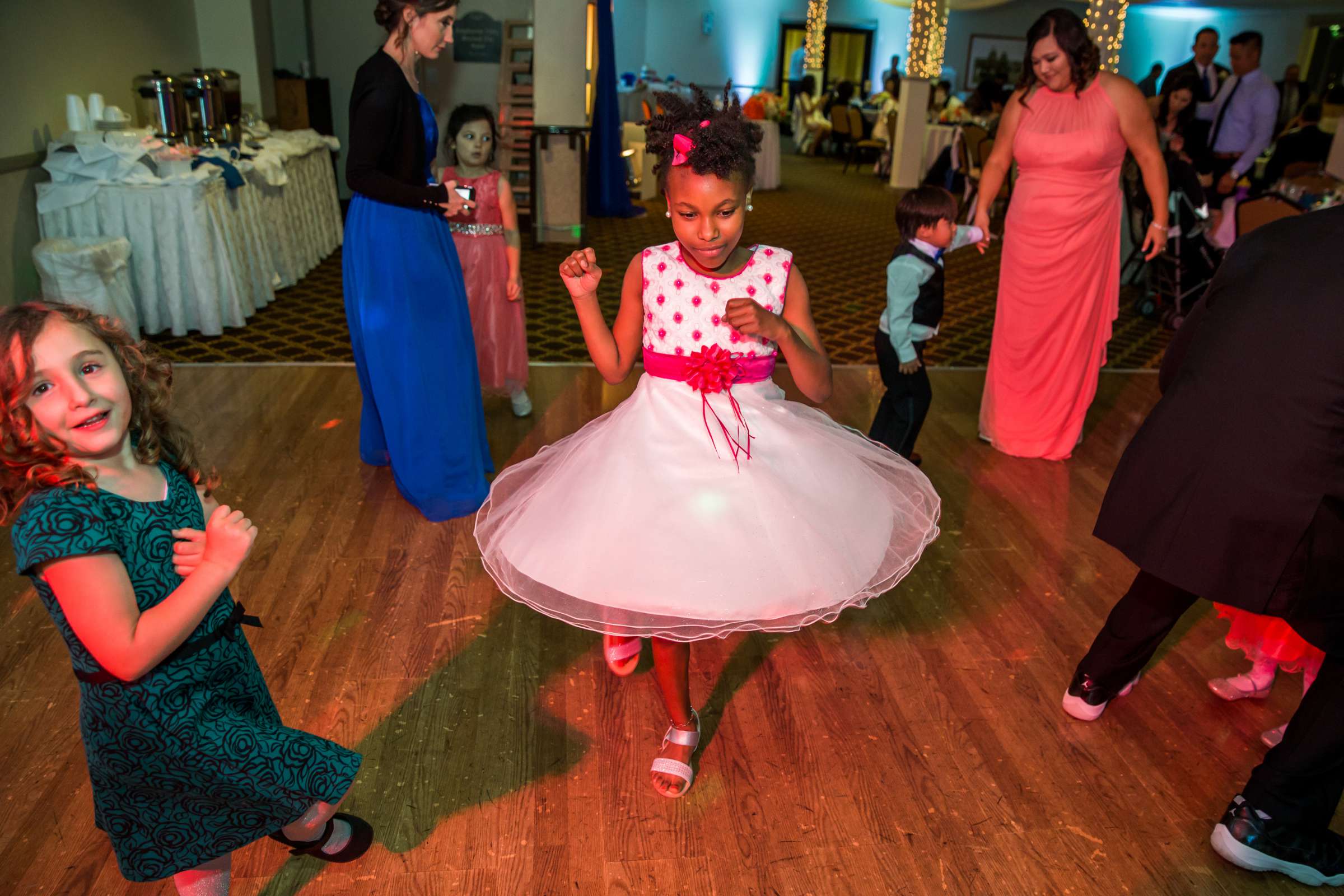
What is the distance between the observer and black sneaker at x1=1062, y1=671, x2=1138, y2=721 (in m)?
2.34

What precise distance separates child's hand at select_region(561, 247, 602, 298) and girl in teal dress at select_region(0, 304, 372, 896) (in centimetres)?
75

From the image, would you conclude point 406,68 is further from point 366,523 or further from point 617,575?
point 617,575

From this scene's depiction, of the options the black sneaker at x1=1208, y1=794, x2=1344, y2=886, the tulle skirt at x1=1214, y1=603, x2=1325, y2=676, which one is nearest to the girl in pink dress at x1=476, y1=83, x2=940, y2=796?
the black sneaker at x1=1208, y1=794, x2=1344, y2=886

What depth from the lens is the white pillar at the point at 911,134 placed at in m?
12.5

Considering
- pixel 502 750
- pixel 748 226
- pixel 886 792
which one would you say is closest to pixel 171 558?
pixel 502 750

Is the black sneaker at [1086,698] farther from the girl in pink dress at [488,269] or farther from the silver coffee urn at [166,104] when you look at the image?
the silver coffee urn at [166,104]

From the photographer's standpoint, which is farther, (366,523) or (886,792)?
(366,523)

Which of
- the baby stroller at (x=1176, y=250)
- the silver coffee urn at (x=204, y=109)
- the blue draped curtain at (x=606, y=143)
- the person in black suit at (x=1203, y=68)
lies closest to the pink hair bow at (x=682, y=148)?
the baby stroller at (x=1176, y=250)

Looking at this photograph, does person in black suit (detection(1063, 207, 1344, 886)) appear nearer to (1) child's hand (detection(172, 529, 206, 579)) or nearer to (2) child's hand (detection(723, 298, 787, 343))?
(2) child's hand (detection(723, 298, 787, 343))

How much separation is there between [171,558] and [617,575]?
2.47 ft

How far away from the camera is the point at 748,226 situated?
9430mm

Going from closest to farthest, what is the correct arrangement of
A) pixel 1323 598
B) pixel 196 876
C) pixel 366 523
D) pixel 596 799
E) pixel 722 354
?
1. pixel 196 876
2. pixel 1323 598
3. pixel 722 354
4. pixel 596 799
5. pixel 366 523

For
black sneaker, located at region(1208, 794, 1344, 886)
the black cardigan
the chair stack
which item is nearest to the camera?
black sneaker, located at region(1208, 794, 1344, 886)

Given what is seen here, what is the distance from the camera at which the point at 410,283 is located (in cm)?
307
